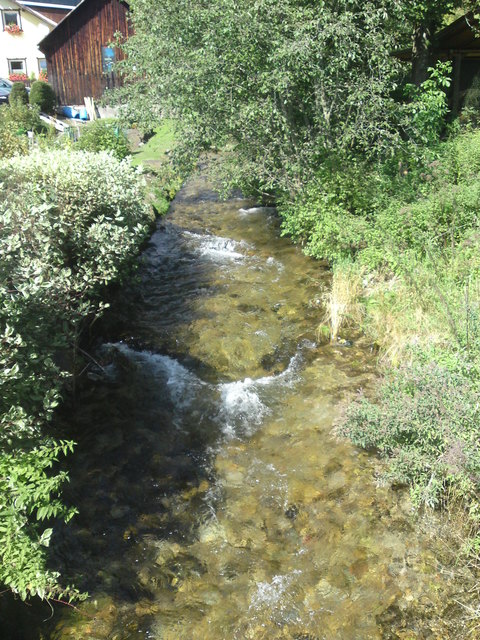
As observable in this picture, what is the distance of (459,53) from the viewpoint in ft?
61.3

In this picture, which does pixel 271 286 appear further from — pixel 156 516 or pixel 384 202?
pixel 156 516

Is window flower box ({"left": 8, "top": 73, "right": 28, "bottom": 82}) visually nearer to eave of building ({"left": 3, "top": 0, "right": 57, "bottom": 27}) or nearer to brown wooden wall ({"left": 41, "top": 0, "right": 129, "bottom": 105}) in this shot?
eave of building ({"left": 3, "top": 0, "right": 57, "bottom": 27})

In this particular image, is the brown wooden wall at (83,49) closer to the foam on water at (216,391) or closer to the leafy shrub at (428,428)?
the foam on water at (216,391)

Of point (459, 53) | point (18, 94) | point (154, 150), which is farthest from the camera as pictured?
point (18, 94)

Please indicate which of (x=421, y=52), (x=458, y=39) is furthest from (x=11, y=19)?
(x=421, y=52)

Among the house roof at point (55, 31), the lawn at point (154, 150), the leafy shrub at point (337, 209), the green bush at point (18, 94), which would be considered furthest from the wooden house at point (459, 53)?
the green bush at point (18, 94)

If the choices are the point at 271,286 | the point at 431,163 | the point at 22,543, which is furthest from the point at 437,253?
the point at 22,543

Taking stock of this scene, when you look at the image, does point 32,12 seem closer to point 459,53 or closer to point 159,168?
point 159,168

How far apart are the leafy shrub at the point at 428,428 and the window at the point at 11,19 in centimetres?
4517

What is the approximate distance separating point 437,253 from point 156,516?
6.90 metres

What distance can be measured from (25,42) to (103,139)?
Answer: 27.5 m

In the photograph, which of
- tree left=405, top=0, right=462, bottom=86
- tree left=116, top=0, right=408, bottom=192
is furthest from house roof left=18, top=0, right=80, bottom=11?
tree left=405, top=0, right=462, bottom=86

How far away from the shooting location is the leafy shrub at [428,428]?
18.5ft

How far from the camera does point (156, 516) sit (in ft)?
21.9
